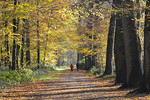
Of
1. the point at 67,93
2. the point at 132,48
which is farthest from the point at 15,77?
the point at 132,48

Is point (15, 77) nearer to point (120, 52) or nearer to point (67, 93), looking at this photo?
point (67, 93)

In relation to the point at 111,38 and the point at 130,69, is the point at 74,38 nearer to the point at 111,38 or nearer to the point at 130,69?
the point at 111,38

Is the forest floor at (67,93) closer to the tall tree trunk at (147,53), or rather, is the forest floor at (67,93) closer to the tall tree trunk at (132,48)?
the tall tree trunk at (147,53)

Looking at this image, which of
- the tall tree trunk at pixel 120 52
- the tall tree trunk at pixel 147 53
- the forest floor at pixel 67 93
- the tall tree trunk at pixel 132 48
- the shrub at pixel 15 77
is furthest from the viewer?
the shrub at pixel 15 77

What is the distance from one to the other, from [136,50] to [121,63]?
244 centimetres

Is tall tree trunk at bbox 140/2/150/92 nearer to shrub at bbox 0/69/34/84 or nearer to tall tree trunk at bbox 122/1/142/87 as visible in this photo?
tall tree trunk at bbox 122/1/142/87

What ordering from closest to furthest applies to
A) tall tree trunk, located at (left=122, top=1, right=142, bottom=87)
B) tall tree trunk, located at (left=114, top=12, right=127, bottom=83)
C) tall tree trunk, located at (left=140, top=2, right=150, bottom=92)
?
tall tree trunk, located at (left=140, top=2, right=150, bottom=92) → tall tree trunk, located at (left=122, top=1, right=142, bottom=87) → tall tree trunk, located at (left=114, top=12, right=127, bottom=83)

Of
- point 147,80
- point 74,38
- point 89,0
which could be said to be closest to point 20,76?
point 89,0

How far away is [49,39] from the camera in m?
25.9


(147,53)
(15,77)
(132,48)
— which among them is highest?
(132,48)

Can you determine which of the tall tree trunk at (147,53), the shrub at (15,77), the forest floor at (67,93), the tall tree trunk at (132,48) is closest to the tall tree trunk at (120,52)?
the forest floor at (67,93)

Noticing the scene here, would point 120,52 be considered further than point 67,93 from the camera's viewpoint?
Yes

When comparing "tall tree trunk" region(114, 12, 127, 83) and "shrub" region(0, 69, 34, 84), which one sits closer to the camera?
"tall tree trunk" region(114, 12, 127, 83)

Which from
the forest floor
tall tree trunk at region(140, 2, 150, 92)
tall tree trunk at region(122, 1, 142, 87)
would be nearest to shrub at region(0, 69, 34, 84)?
the forest floor
